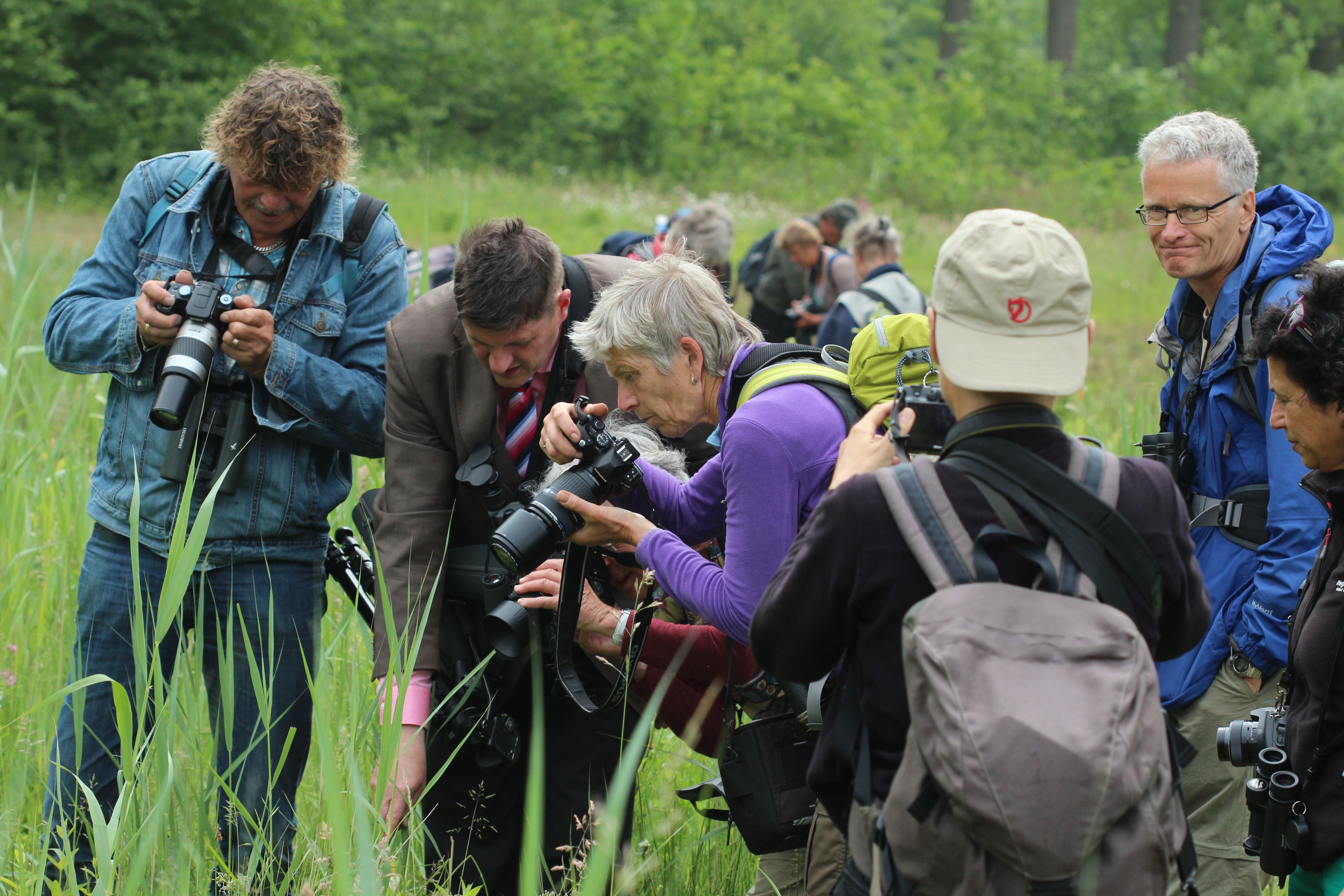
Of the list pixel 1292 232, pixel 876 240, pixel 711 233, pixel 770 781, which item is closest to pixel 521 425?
pixel 770 781

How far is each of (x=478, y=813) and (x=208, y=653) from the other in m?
0.72

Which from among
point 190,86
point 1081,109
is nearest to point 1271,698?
point 190,86

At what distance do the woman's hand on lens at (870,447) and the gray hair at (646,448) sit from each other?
0.73 meters

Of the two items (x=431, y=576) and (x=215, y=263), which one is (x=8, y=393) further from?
(x=431, y=576)

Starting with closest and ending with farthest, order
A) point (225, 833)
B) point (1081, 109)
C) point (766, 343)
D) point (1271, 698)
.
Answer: point (766, 343), point (1271, 698), point (225, 833), point (1081, 109)

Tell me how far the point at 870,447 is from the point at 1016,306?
0.33 metres

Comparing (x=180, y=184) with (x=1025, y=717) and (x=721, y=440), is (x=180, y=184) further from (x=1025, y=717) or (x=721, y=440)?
(x=1025, y=717)

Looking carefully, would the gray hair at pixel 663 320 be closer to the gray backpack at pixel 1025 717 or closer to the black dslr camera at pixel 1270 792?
the gray backpack at pixel 1025 717

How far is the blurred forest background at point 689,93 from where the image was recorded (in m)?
16.5

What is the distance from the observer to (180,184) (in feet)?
8.43

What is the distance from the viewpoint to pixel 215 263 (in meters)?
2.59

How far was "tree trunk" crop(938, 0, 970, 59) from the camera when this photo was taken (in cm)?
2734

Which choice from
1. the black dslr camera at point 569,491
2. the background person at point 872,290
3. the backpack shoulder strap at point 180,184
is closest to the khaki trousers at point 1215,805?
the black dslr camera at point 569,491

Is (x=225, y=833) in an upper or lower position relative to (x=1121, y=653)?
lower
